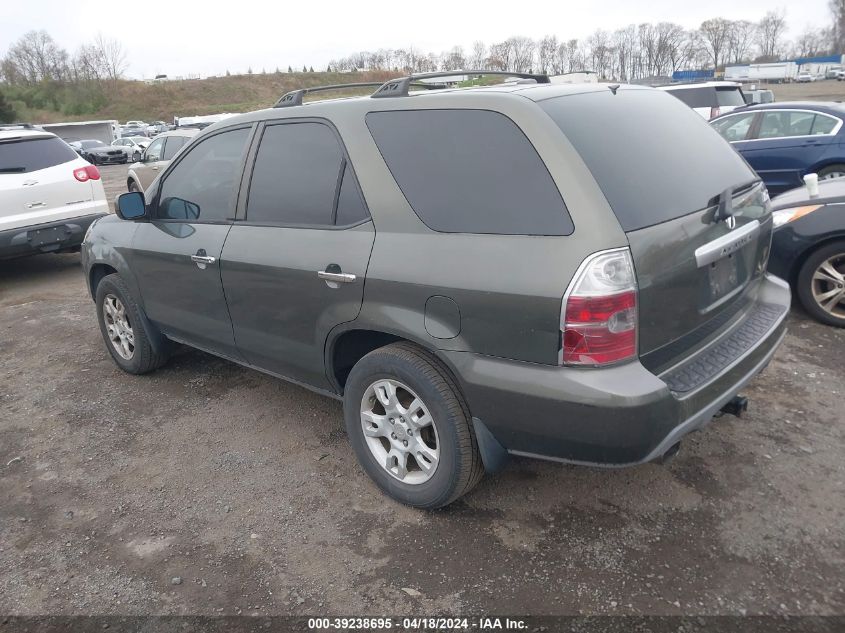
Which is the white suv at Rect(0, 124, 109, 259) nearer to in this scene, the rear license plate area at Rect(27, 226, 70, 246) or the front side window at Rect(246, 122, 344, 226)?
the rear license plate area at Rect(27, 226, 70, 246)

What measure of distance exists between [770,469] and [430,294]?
1.92 meters

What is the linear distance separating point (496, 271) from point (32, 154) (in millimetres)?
7341

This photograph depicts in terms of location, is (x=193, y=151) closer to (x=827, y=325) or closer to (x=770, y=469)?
(x=770, y=469)

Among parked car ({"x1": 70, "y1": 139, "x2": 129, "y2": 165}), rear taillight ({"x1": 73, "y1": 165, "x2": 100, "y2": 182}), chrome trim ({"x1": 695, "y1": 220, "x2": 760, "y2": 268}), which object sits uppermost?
rear taillight ({"x1": 73, "y1": 165, "x2": 100, "y2": 182})

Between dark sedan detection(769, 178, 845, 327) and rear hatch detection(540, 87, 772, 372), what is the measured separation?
198 centimetres

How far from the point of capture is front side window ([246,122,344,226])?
3.18 meters

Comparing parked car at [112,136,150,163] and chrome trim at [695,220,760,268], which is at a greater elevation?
chrome trim at [695,220,760,268]

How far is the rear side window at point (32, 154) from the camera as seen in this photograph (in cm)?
750

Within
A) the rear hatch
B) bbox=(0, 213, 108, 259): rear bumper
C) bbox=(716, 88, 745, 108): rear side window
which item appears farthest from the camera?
bbox=(716, 88, 745, 108): rear side window

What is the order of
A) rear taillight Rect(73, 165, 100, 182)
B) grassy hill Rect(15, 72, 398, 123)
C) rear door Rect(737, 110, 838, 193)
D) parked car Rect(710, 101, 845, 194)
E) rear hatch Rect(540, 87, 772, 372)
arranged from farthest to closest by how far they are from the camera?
1. grassy hill Rect(15, 72, 398, 123)
2. rear door Rect(737, 110, 838, 193)
3. parked car Rect(710, 101, 845, 194)
4. rear taillight Rect(73, 165, 100, 182)
5. rear hatch Rect(540, 87, 772, 372)

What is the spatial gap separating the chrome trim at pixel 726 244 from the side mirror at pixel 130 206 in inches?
132

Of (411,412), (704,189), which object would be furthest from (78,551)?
(704,189)

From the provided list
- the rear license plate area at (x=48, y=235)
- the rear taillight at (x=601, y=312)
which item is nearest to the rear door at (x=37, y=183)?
the rear license plate area at (x=48, y=235)

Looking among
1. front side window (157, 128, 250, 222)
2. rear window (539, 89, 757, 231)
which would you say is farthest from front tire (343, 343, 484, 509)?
front side window (157, 128, 250, 222)
